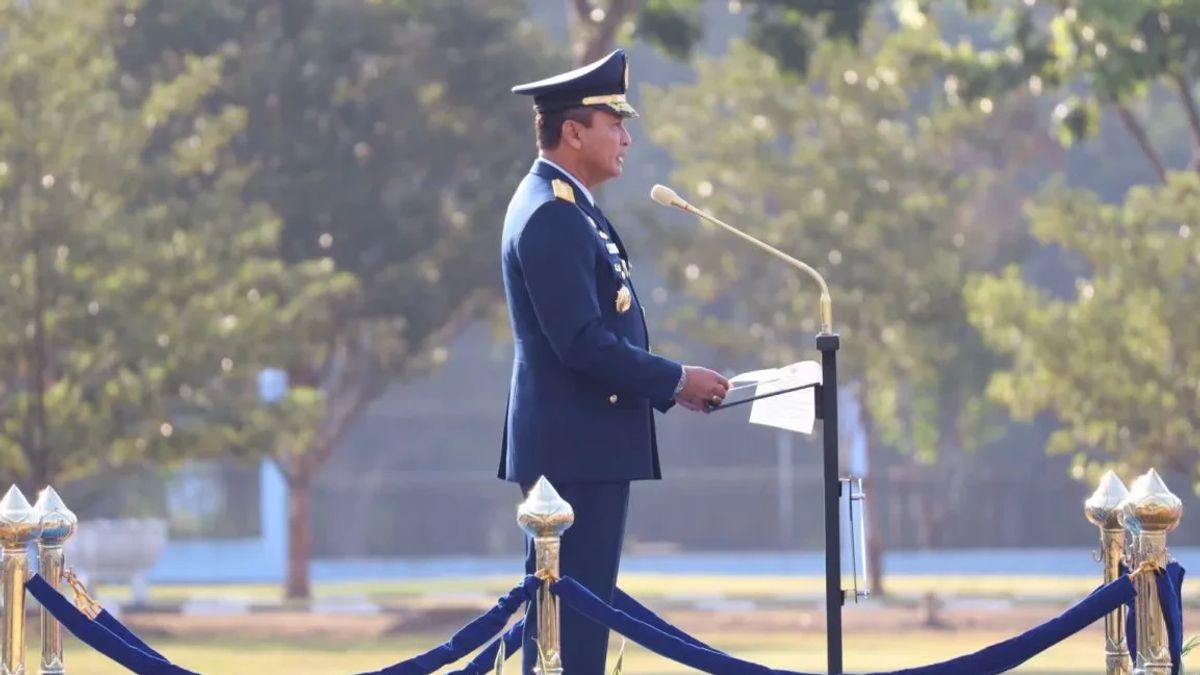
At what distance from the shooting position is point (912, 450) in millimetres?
47281

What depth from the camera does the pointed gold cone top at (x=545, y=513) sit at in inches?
237

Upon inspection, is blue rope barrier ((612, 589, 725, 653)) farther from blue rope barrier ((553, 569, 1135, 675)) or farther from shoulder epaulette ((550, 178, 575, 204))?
shoulder epaulette ((550, 178, 575, 204))

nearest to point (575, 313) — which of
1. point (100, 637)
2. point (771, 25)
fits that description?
point (100, 637)

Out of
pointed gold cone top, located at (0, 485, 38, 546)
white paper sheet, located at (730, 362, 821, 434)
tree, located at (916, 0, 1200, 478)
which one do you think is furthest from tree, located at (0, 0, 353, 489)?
white paper sheet, located at (730, 362, 821, 434)

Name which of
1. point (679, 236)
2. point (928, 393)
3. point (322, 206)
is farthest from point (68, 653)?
point (928, 393)

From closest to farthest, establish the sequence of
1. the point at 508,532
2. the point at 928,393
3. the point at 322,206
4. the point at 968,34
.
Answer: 1. the point at 322,206
2. the point at 928,393
3. the point at 508,532
4. the point at 968,34

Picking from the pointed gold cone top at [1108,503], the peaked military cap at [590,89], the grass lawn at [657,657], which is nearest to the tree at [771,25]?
the grass lawn at [657,657]

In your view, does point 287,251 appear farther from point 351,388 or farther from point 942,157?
point 942,157

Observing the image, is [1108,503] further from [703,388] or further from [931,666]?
[703,388]

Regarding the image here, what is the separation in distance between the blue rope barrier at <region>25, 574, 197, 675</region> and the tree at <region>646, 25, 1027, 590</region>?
20373 millimetres

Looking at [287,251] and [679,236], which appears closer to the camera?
[287,251]

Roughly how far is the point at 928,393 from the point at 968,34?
1969 centimetres

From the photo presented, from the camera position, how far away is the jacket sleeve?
6.44 m

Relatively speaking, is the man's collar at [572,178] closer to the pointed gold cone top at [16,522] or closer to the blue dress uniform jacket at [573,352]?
the blue dress uniform jacket at [573,352]
